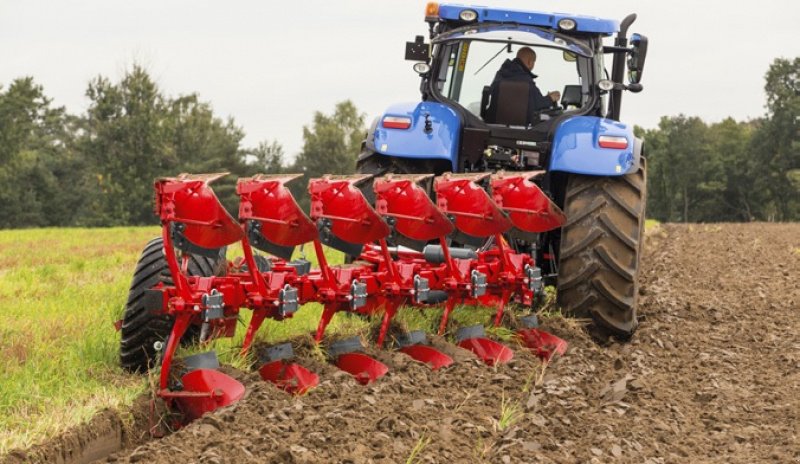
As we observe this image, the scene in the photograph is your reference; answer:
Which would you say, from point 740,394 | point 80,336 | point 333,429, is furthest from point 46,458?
point 740,394

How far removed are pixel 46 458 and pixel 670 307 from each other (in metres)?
5.62

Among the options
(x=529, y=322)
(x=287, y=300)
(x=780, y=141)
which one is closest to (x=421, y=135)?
(x=529, y=322)

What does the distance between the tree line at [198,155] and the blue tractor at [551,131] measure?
3289 cm

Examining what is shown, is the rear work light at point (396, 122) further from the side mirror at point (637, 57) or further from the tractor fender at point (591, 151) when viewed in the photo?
the side mirror at point (637, 57)

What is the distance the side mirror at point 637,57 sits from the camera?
24.3 feet

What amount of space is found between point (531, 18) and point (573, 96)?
1.95 feet

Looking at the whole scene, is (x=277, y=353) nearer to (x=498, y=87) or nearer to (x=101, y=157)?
(x=498, y=87)

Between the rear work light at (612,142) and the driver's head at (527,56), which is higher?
the driver's head at (527,56)

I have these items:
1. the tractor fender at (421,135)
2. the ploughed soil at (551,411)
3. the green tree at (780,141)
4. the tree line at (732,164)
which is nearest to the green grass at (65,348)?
the ploughed soil at (551,411)

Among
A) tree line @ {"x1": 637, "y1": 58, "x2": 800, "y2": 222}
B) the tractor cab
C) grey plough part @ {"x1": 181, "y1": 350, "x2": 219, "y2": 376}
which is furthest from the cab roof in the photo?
tree line @ {"x1": 637, "y1": 58, "x2": 800, "y2": 222}

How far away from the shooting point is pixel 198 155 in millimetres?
47406

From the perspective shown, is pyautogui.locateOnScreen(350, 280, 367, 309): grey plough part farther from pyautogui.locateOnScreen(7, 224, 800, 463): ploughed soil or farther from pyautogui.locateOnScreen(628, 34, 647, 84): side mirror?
pyautogui.locateOnScreen(628, 34, 647, 84): side mirror

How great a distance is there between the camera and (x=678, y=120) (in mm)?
65062

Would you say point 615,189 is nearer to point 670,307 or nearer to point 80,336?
point 670,307
